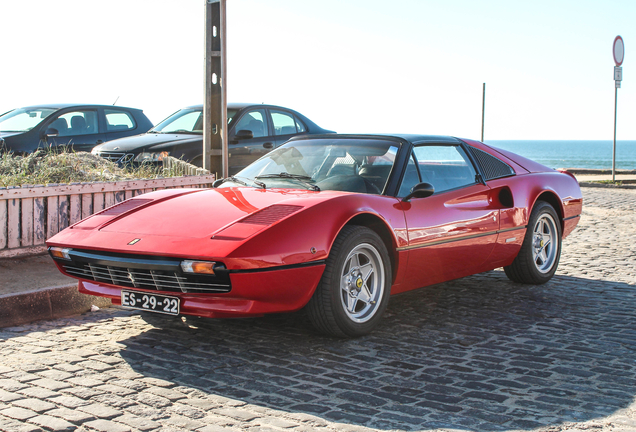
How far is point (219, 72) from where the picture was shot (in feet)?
27.5

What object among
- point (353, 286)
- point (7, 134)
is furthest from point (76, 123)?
point (353, 286)

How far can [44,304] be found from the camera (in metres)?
4.89

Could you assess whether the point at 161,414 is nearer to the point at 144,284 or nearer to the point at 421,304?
the point at 144,284

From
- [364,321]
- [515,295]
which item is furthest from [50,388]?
[515,295]

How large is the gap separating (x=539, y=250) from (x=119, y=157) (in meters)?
6.28

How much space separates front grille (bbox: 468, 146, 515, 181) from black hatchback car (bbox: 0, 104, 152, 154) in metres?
7.78

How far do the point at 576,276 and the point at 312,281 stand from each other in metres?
3.68

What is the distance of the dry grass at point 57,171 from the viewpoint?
708cm

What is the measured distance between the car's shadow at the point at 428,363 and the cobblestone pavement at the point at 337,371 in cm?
1

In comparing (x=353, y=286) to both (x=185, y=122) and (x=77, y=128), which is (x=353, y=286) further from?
(x=77, y=128)

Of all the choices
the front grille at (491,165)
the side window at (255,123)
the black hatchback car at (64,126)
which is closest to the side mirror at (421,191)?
the front grille at (491,165)

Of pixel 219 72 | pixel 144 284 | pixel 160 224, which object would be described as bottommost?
pixel 144 284

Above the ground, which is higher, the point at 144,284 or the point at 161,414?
the point at 144,284

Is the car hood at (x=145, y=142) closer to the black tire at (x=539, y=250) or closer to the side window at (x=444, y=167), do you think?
the side window at (x=444, y=167)
